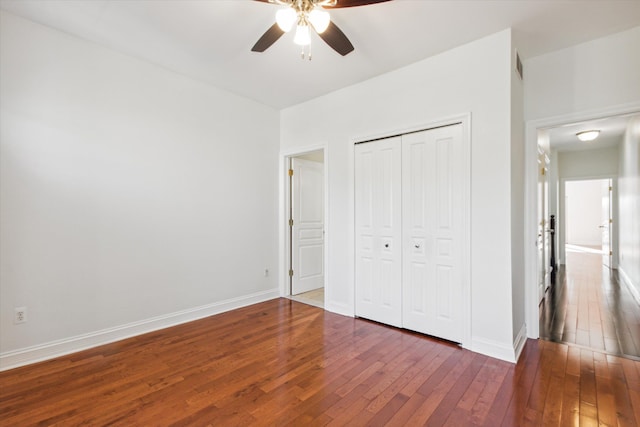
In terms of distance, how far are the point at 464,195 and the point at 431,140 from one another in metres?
0.66

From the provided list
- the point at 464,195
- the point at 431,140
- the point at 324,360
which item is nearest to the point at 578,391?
the point at 464,195

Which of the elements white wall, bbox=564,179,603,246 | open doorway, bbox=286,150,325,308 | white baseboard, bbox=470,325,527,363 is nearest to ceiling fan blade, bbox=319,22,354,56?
open doorway, bbox=286,150,325,308

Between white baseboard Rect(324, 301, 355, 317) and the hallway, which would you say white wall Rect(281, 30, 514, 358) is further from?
the hallway

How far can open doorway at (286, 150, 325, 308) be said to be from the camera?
15.1 feet

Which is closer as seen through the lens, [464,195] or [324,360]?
[324,360]

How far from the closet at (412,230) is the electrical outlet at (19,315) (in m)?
3.15

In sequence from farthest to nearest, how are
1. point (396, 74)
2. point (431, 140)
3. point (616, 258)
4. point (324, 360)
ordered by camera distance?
point (616, 258), point (396, 74), point (431, 140), point (324, 360)

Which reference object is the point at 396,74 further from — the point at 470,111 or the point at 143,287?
the point at 143,287

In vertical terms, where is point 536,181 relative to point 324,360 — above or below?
above

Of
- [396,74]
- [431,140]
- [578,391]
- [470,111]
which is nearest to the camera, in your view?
[578,391]

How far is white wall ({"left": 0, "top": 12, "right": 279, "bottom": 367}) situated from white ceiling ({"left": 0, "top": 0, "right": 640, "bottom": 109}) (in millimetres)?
364

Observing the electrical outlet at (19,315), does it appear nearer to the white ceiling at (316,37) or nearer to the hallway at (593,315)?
the white ceiling at (316,37)

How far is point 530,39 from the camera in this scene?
2688 millimetres

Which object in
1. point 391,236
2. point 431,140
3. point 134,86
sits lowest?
point 391,236
